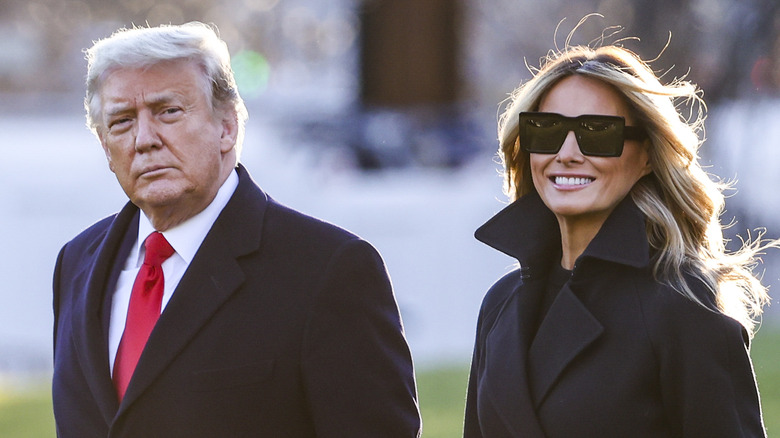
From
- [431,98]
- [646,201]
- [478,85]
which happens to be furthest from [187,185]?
[478,85]

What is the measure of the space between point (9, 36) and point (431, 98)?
12.3 metres

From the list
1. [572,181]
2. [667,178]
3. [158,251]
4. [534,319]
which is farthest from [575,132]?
[158,251]

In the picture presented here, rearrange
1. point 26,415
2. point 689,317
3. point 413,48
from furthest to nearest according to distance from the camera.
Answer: point 413,48, point 26,415, point 689,317

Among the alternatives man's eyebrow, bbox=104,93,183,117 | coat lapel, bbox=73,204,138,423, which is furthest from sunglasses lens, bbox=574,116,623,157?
coat lapel, bbox=73,204,138,423

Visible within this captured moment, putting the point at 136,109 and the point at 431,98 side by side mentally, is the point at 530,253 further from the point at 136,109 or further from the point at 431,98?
the point at 431,98

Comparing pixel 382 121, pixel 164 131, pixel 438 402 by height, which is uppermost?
pixel 382 121

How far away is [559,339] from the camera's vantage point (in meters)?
3.70

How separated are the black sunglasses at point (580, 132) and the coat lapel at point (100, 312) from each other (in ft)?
4.13

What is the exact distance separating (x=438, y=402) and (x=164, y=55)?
21.0 feet

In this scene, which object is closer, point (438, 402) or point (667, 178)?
point (667, 178)

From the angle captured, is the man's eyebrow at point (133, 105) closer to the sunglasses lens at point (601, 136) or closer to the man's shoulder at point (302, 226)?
the man's shoulder at point (302, 226)

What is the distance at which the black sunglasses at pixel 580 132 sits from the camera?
12.1ft

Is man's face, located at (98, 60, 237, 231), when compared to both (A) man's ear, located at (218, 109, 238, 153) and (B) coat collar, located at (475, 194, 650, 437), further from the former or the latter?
(B) coat collar, located at (475, 194, 650, 437)

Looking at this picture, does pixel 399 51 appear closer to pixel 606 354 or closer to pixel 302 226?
pixel 302 226
